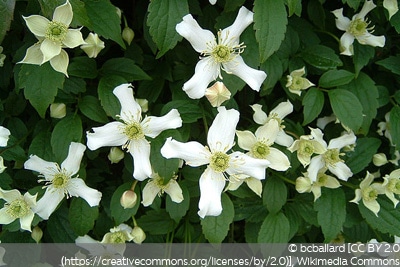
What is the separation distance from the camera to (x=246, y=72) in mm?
1354

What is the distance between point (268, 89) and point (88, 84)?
61 cm

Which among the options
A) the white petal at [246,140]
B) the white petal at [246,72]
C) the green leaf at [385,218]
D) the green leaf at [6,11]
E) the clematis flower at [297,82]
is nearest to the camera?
the green leaf at [6,11]

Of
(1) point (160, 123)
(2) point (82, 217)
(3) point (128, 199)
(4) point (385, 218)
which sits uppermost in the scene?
(1) point (160, 123)

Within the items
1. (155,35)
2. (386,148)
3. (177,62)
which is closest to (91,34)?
(155,35)

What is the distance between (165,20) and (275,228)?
2.65 feet

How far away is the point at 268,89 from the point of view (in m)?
1.56

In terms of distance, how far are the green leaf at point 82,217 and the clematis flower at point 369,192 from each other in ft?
2.99

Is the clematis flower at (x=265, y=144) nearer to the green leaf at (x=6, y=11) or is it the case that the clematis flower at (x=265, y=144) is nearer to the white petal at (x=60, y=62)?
the white petal at (x=60, y=62)

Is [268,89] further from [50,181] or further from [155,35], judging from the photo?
[50,181]

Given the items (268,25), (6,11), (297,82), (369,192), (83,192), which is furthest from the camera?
(369,192)

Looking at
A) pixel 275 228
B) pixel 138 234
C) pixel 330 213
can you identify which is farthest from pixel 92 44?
pixel 330 213

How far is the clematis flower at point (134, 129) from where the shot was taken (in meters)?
1.36

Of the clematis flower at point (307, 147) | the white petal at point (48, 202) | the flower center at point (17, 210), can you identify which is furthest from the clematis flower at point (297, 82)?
the flower center at point (17, 210)

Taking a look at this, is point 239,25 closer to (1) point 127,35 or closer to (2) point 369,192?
(1) point 127,35
